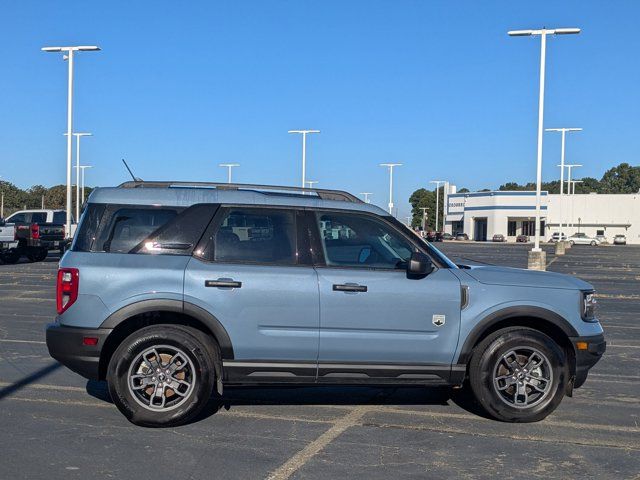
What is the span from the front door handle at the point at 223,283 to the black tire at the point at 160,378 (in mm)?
444

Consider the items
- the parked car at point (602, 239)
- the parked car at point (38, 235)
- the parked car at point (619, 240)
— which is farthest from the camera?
the parked car at point (602, 239)

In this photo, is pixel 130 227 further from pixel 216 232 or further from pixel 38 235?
pixel 38 235

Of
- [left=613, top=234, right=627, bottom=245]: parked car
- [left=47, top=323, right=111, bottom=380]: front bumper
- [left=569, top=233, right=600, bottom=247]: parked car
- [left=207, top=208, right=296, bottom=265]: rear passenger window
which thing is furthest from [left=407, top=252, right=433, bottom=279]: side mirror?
[left=613, top=234, right=627, bottom=245]: parked car

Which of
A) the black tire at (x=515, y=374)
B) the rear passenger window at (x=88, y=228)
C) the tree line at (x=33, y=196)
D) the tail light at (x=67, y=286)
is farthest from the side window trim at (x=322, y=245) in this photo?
the tree line at (x=33, y=196)

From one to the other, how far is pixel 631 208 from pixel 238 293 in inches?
4078

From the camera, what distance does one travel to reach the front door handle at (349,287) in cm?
615

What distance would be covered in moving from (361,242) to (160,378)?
6.44 feet

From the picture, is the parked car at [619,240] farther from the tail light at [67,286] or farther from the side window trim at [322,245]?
the tail light at [67,286]

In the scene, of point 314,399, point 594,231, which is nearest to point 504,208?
point 594,231

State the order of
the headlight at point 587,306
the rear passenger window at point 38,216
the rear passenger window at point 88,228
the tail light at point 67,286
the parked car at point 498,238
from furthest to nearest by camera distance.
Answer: the parked car at point 498,238 < the rear passenger window at point 38,216 < the headlight at point 587,306 < the rear passenger window at point 88,228 < the tail light at point 67,286

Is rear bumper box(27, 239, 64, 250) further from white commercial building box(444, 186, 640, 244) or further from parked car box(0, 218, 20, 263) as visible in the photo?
white commercial building box(444, 186, 640, 244)

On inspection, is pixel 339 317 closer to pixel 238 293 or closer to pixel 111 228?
pixel 238 293

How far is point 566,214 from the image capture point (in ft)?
335

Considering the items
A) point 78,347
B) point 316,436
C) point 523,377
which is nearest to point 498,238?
point 523,377
